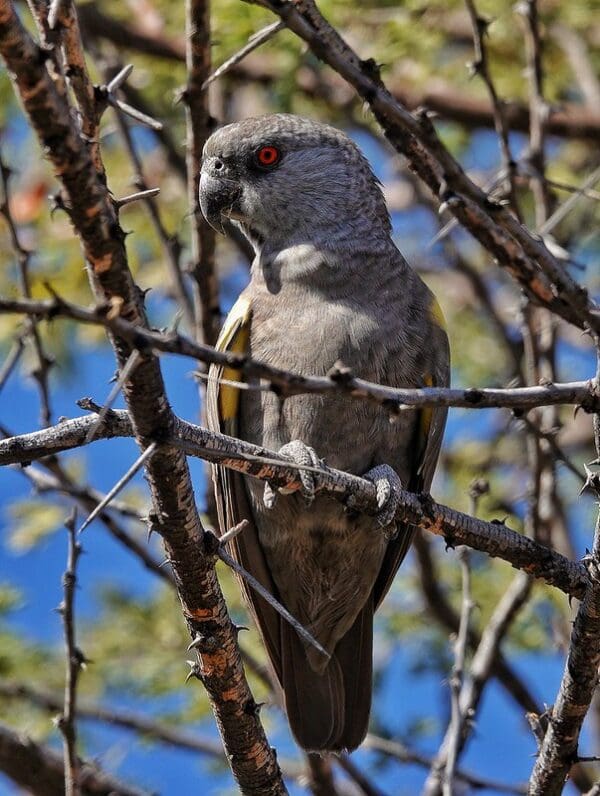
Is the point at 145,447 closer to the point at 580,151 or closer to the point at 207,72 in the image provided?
the point at 207,72

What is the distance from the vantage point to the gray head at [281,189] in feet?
16.4

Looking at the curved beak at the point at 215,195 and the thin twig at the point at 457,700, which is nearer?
the thin twig at the point at 457,700

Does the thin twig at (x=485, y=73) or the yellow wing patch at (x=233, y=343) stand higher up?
the thin twig at (x=485, y=73)

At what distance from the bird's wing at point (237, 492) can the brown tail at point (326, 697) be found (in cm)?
7

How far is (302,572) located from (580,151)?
16.1 feet

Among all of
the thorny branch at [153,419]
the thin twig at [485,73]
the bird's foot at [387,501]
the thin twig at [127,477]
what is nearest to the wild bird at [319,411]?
the bird's foot at [387,501]

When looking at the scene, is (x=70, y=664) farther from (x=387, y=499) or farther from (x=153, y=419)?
(x=153, y=419)

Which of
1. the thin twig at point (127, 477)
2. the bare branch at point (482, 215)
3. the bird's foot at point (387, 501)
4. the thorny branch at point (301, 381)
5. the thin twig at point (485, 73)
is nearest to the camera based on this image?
the thorny branch at point (301, 381)

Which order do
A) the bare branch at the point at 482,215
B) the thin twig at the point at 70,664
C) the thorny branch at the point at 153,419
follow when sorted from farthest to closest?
1. the thin twig at the point at 70,664
2. the bare branch at the point at 482,215
3. the thorny branch at the point at 153,419

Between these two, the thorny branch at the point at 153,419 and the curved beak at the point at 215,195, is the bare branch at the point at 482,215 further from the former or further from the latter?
the curved beak at the point at 215,195

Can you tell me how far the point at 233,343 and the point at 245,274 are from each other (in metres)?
4.25

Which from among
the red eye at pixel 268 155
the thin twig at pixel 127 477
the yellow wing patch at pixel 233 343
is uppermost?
the red eye at pixel 268 155

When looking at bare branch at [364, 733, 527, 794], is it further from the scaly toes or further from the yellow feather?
the yellow feather

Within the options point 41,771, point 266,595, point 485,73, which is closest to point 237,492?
point 41,771
